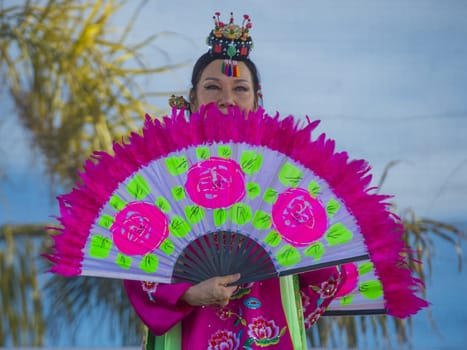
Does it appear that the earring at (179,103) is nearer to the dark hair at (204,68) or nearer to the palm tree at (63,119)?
the dark hair at (204,68)

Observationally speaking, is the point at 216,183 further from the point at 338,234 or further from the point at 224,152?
the point at 338,234

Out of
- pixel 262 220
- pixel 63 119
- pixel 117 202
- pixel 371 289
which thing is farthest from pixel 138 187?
pixel 63 119

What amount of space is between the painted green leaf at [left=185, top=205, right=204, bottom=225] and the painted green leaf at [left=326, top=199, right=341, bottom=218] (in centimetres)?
27

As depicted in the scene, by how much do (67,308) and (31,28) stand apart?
1497 mm

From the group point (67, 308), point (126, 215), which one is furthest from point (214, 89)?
point (67, 308)

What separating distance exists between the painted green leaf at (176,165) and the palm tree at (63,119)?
2.48 metres

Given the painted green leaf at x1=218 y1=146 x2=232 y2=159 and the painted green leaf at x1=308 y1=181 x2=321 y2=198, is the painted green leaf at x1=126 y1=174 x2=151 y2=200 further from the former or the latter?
the painted green leaf at x1=308 y1=181 x2=321 y2=198

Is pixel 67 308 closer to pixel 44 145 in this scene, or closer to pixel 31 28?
pixel 44 145

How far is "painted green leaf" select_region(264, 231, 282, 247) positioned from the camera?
5.68 ft

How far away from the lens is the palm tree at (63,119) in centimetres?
432

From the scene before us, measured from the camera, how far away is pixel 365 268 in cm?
198

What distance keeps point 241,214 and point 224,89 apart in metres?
0.35

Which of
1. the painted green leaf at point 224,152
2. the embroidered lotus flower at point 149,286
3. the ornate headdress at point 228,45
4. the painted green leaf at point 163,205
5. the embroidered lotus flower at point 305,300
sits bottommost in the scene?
the embroidered lotus flower at point 305,300

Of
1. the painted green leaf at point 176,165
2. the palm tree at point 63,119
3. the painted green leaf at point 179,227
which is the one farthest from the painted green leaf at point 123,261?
the palm tree at point 63,119
